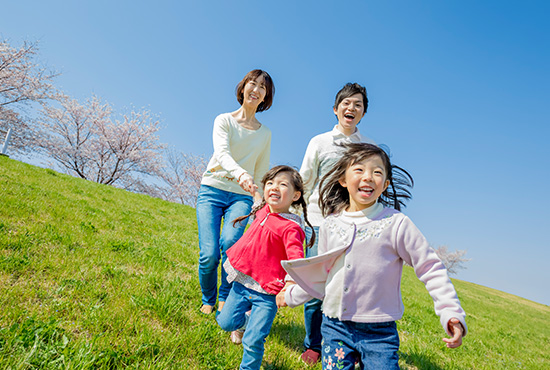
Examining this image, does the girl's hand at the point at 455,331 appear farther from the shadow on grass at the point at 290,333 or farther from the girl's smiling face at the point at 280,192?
the shadow on grass at the point at 290,333

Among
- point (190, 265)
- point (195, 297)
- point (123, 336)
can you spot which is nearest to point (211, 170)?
point (195, 297)

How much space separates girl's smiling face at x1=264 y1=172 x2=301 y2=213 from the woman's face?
1.37m

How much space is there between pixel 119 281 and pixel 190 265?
2116 millimetres

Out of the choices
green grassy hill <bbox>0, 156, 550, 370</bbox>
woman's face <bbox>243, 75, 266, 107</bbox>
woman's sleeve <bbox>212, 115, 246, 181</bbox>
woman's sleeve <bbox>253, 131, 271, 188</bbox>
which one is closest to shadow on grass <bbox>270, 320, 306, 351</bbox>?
green grassy hill <bbox>0, 156, 550, 370</bbox>

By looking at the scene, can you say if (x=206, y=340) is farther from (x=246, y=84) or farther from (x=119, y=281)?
(x=246, y=84)

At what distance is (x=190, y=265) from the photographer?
237 inches

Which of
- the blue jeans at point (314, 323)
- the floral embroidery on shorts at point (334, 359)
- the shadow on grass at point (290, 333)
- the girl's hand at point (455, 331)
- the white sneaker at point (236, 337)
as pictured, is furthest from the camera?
the shadow on grass at point (290, 333)

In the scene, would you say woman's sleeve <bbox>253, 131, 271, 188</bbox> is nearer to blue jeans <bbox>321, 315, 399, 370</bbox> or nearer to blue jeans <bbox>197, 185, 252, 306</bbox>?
blue jeans <bbox>197, 185, 252, 306</bbox>

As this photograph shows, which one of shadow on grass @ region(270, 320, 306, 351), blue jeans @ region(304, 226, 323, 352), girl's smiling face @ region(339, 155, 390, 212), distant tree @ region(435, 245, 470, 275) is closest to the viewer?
girl's smiling face @ region(339, 155, 390, 212)

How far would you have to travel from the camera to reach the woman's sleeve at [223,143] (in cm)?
347

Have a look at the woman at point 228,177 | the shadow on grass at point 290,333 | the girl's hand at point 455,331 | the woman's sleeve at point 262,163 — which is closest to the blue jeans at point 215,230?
the woman at point 228,177

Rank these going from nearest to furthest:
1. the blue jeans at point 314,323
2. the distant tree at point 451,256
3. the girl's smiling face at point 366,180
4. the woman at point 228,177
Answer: the girl's smiling face at point 366,180 < the blue jeans at point 314,323 < the woman at point 228,177 < the distant tree at point 451,256

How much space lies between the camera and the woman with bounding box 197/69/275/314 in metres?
3.69

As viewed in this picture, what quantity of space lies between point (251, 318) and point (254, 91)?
2.78 meters
